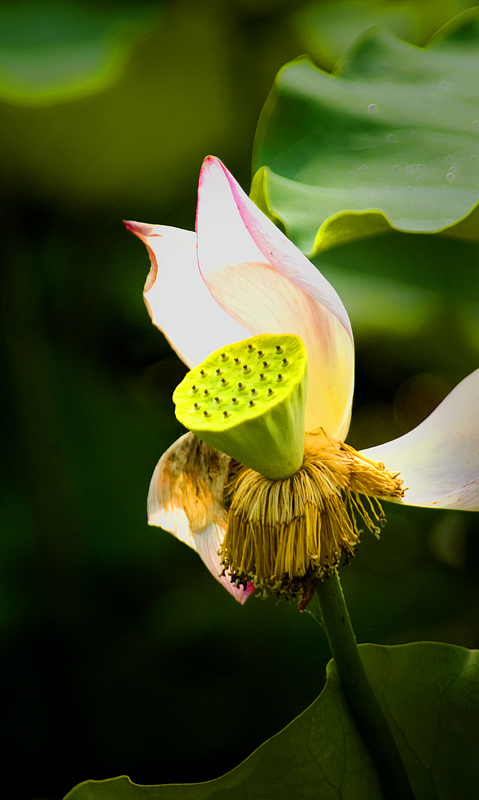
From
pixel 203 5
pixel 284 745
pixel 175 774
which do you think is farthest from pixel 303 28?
pixel 175 774

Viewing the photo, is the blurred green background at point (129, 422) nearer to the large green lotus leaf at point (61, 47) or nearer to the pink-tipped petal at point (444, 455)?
the large green lotus leaf at point (61, 47)

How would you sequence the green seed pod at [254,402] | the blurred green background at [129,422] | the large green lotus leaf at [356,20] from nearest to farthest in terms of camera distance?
the green seed pod at [254,402] < the blurred green background at [129,422] < the large green lotus leaf at [356,20]

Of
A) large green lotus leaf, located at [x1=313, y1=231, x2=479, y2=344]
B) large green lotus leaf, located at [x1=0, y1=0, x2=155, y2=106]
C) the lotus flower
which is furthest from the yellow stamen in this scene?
large green lotus leaf, located at [x1=0, y1=0, x2=155, y2=106]

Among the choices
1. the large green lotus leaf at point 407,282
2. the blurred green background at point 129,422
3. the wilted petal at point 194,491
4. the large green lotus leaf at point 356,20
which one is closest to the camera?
the wilted petal at point 194,491

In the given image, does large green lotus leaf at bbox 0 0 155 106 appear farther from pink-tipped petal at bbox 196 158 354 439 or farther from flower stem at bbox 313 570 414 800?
flower stem at bbox 313 570 414 800

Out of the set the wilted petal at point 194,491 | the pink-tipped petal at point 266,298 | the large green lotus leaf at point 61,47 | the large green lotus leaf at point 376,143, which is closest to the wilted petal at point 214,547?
the wilted petal at point 194,491

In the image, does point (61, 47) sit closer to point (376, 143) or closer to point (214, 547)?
point (376, 143)
